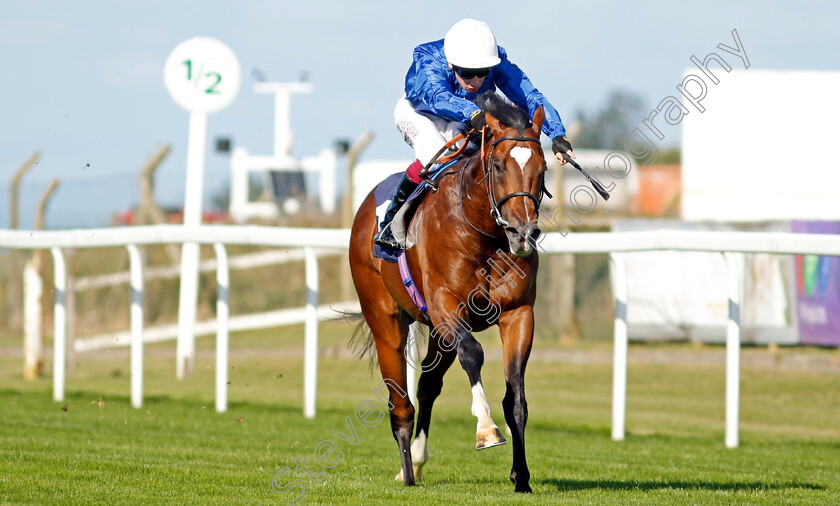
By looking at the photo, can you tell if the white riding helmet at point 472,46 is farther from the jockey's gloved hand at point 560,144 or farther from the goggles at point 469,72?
the jockey's gloved hand at point 560,144

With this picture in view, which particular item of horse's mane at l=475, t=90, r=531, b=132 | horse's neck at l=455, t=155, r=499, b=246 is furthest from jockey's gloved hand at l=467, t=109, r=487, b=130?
horse's neck at l=455, t=155, r=499, b=246

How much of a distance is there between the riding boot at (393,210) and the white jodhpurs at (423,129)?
145 mm

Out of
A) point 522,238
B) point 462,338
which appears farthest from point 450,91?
point 462,338

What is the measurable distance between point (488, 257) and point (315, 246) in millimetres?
3822

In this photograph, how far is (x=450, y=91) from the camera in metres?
5.78

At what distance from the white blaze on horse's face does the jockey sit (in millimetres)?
417

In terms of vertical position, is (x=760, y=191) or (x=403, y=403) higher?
(x=760, y=191)

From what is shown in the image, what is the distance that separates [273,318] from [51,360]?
2.80 meters

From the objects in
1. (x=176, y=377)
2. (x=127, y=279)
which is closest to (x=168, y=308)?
(x=127, y=279)

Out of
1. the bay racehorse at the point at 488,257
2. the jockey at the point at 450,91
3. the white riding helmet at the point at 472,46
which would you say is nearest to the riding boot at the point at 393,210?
the jockey at the point at 450,91

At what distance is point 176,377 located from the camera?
11773 millimetres

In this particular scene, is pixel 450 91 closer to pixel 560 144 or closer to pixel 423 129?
pixel 423 129

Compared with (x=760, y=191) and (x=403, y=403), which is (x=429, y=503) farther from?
(x=760, y=191)

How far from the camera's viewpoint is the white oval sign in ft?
40.0
